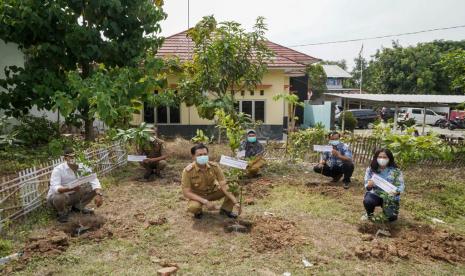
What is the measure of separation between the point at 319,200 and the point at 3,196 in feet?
16.1

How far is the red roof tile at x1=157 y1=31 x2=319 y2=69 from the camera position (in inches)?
606

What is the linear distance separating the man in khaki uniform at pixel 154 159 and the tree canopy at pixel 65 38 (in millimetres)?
1535

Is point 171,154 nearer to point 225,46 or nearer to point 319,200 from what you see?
point 225,46

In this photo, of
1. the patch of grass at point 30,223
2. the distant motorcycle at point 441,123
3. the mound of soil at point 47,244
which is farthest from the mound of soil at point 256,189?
the distant motorcycle at point 441,123

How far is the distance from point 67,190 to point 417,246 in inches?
182

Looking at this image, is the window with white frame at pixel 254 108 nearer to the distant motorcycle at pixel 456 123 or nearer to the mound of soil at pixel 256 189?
the mound of soil at pixel 256 189

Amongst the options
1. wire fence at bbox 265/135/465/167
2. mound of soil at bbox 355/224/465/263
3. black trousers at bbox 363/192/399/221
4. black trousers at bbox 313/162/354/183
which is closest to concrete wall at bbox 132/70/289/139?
wire fence at bbox 265/135/465/167

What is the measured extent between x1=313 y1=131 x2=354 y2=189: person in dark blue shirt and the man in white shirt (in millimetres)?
4407

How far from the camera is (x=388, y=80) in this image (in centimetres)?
3102

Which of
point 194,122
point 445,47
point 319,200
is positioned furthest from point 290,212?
point 445,47

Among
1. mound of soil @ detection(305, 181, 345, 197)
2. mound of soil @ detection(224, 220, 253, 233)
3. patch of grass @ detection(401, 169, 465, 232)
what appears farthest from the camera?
mound of soil @ detection(305, 181, 345, 197)

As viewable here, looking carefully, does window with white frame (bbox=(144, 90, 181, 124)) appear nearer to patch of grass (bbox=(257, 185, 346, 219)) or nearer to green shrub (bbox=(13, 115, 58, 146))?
green shrub (bbox=(13, 115, 58, 146))

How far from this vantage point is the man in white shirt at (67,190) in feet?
16.4

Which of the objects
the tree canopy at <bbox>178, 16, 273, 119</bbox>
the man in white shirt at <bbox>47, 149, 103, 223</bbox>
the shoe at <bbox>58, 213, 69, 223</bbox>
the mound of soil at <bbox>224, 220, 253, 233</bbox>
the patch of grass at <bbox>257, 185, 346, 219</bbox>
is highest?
the tree canopy at <bbox>178, 16, 273, 119</bbox>
